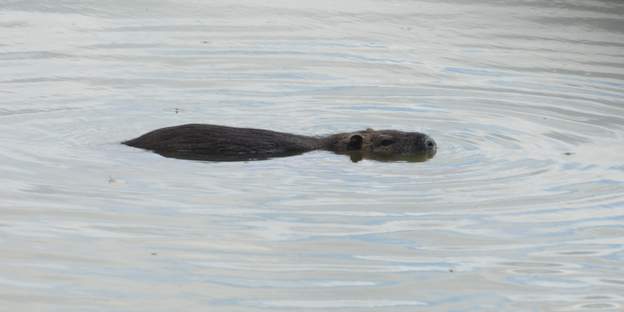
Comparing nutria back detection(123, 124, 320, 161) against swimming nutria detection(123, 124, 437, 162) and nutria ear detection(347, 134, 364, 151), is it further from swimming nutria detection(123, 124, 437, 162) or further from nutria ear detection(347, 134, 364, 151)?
nutria ear detection(347, 134, 364, 151)

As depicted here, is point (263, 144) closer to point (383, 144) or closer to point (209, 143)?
point (209, 143)

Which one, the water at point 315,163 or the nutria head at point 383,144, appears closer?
the water at point 315,163

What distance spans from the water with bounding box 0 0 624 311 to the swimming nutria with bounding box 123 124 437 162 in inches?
6.2

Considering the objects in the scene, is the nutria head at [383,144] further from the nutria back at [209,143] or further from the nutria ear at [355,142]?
the nutria back at [209,143]

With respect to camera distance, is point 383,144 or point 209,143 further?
point 383,144

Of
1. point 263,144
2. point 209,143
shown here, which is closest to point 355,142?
point 263,144

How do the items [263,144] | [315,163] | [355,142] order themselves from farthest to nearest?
[355,142] < [263,144] < [315,163]

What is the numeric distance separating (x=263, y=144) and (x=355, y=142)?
67cm

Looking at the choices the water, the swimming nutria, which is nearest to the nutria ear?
the swimming nutria

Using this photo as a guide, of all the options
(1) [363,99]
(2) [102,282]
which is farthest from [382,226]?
(1) [363,99]

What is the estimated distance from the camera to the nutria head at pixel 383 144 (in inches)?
333

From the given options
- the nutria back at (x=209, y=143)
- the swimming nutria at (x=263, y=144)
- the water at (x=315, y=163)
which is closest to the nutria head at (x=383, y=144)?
the swimming nutria at (x=263, y=144)

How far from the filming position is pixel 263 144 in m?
8.34

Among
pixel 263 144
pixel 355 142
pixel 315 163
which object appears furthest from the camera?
pixel 355 142
